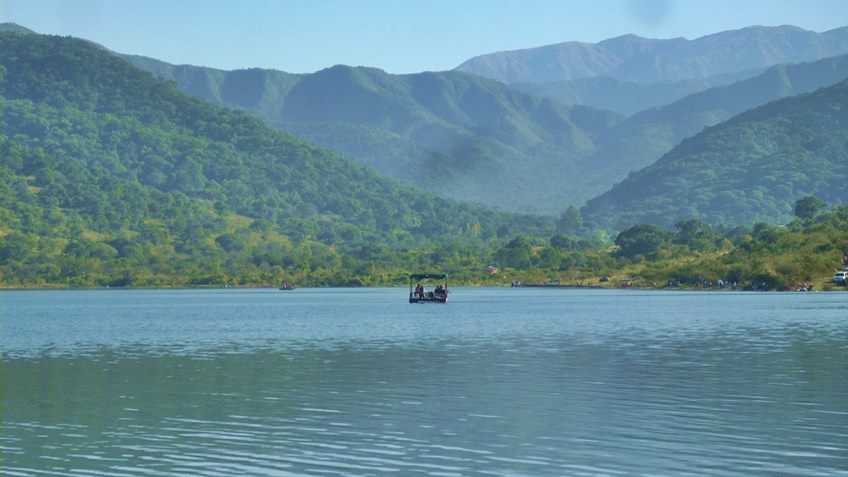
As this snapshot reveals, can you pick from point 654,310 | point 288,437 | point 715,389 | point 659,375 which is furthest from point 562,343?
point 654,310

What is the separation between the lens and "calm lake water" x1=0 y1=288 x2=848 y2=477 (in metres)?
42.2

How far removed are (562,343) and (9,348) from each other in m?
46.5

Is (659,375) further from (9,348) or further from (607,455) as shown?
(9,348)

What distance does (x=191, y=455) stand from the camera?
43938mm

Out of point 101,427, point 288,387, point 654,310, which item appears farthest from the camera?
point 654,310

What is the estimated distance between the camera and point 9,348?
100 meters

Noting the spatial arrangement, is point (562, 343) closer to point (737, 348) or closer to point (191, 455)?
point (737, 348)

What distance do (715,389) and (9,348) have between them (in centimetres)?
6373

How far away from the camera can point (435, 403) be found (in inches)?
2253

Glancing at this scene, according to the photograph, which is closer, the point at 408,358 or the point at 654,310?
the point at 408,358

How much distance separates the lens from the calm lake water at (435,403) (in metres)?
42.2

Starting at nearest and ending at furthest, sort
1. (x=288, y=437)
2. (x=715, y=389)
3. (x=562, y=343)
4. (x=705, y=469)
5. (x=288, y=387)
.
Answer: (x=705, y=469), (x=288, y=437), (x=715, y=389), (x=288, y=387), (x=562, y=343)

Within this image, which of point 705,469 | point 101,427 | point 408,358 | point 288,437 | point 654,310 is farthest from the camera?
point 654,310

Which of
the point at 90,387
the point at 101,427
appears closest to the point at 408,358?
the point at 90,387
